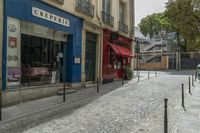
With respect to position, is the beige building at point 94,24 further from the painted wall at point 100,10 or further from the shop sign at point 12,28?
the shop sign at point 12,28

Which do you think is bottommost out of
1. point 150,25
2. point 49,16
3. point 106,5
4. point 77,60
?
point 77,60

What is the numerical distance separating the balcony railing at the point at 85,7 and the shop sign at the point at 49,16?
5.53 feet

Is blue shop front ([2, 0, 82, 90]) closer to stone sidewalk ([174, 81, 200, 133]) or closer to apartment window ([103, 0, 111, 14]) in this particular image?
apartment window ([103, 0, 111, 14])

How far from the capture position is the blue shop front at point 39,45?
12077 mm

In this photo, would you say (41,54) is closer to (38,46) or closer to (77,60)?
(38,46)

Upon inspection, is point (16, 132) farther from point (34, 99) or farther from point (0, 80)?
point (34, 99)

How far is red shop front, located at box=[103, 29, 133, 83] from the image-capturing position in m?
22.7

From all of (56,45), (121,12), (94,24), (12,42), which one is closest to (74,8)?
(56,45)

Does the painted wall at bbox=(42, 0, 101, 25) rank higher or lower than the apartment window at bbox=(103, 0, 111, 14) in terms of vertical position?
lower

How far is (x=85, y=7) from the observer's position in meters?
18.9

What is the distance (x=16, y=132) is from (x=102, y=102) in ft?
18.3

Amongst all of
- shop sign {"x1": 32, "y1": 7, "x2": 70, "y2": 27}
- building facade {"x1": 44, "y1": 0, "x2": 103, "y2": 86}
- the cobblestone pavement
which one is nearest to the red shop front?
building facade {"x1": 44, "y1": 0, "x2": 103, "y2": 86}

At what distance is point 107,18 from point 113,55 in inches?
123

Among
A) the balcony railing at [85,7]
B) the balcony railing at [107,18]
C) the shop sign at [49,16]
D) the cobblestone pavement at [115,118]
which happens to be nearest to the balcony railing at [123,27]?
the balcony railing at [107,18]
